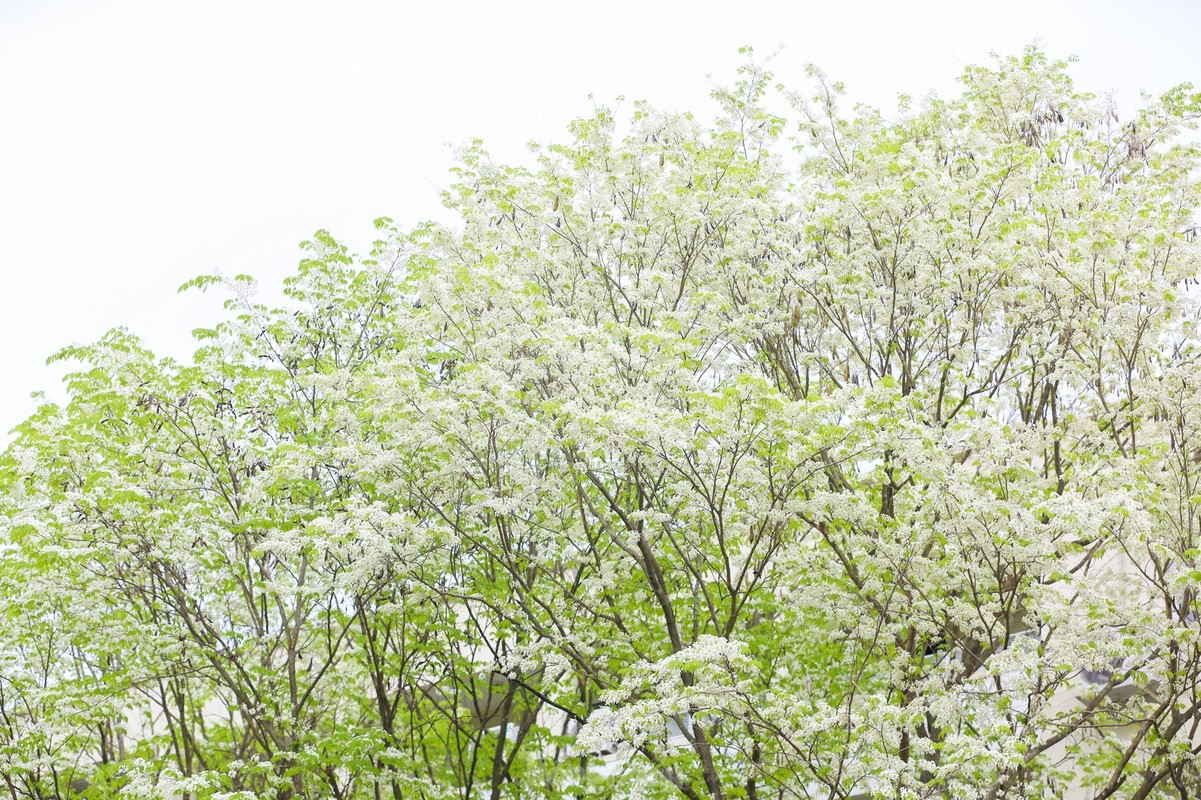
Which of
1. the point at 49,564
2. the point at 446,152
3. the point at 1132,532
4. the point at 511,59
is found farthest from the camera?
→ the point at 511,59

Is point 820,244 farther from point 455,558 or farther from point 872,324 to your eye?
point 455,558

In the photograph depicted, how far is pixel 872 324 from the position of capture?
10.8 meters

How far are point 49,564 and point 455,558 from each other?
3676mm

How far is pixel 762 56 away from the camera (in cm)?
1195

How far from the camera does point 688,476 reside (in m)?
8.12

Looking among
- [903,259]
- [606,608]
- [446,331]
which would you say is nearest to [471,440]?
[446,331]

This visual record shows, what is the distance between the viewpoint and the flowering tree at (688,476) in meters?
7.77

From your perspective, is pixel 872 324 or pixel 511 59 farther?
pixel 511 59

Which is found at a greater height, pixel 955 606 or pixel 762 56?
pixel 762 56

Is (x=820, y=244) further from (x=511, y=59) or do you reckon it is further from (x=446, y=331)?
(x=511, y=59)

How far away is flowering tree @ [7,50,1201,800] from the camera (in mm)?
7766

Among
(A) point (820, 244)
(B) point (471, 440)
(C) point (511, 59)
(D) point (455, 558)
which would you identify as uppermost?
(C) point (511, 59)

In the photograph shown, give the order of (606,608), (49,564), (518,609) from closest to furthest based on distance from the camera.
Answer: (49,564) < (518,609) < (606,608)

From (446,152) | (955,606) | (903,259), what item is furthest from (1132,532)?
(446,152)
